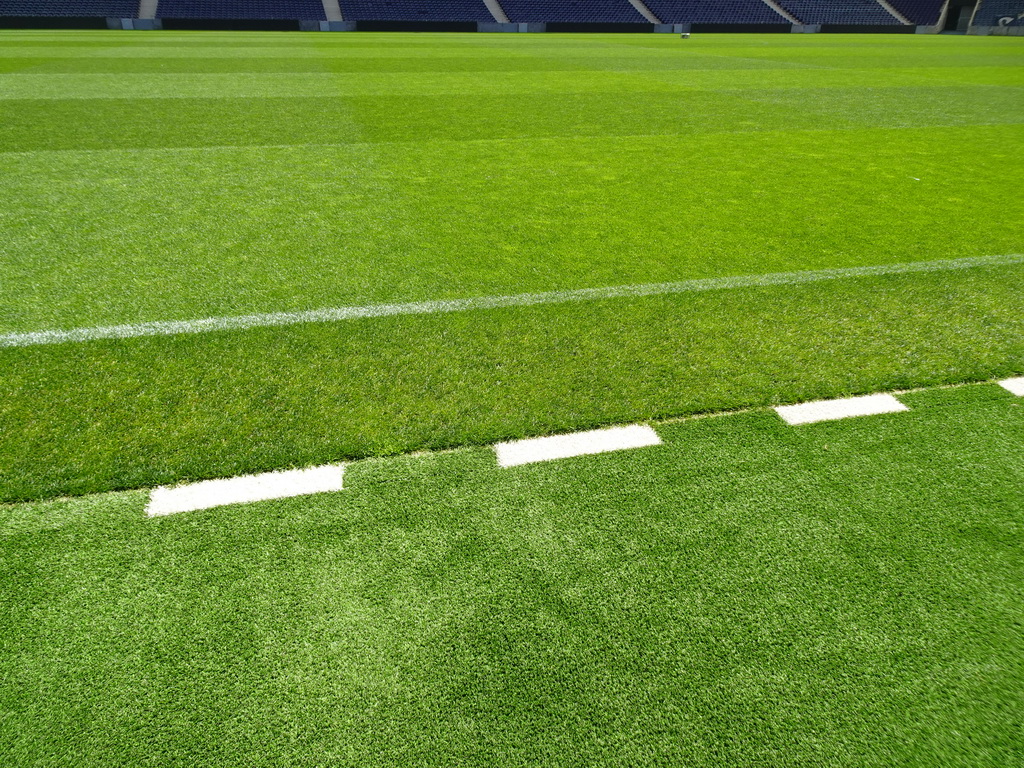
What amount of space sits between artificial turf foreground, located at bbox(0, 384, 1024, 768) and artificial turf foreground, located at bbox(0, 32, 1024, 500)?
363 millimetres

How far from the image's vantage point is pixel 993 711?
150cm

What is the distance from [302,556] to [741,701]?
1271 mm

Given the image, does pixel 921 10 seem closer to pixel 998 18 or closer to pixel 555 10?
pixel 998 18

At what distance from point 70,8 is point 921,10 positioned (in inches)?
1492

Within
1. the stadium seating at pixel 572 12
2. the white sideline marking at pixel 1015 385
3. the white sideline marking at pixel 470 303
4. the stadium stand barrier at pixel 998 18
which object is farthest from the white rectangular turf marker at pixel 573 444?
the stadium stand barrier at pixel 998 18

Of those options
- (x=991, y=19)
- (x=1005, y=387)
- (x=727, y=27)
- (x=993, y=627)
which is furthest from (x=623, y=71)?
(x=991, y=19)

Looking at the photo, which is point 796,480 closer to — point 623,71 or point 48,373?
point 48,373

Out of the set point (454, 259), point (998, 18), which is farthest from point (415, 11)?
point (454, 259)

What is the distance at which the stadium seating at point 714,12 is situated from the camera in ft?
90.8

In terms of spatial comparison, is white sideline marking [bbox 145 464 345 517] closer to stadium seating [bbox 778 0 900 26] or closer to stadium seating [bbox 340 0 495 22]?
stadium seating [bbox 340 0 495 22]

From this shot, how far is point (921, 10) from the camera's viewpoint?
30859 millimetres

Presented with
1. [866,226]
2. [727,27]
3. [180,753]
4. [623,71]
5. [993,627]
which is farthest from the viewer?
[727,27]

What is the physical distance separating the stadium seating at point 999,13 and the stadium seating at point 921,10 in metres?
1.73

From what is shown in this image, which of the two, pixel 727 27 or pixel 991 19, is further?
pixel 991 19
